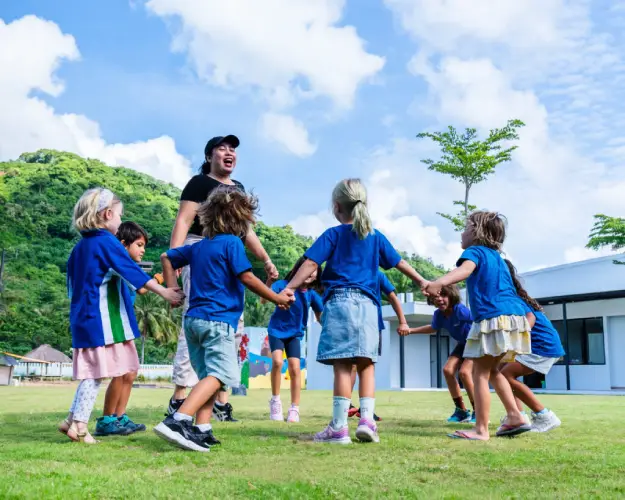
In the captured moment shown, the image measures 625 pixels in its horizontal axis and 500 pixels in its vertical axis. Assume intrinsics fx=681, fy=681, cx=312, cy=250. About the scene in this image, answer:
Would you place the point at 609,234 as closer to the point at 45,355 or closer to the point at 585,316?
the point at 585,316

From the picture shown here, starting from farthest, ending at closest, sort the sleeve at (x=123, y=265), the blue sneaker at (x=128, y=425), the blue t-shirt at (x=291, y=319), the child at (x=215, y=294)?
the blue t-shirt at (x=291, y=319), the blue sneaker at (x=128, y=425), the sleeve at (x=123, y=265), the child at (x=215, y=294)

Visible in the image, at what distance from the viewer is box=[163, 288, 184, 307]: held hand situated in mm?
3914

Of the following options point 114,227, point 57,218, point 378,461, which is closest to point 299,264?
point 114,227

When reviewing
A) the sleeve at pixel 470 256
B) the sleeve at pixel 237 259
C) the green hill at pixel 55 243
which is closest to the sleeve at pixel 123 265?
the sleeve at pixel 237 259

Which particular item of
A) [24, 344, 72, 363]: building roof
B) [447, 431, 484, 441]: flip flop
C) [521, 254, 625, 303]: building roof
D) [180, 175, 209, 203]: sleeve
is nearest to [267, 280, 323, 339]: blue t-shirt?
[180, 175, 209, 203]: sleeve

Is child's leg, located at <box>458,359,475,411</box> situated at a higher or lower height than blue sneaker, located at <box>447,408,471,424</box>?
higher

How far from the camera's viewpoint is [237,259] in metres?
4.04

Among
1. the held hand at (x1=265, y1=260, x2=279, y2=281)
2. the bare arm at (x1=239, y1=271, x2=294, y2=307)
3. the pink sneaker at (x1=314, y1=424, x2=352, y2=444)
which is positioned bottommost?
the pink sneaker at (x1=314, y1=424, x2=352, y2=444)

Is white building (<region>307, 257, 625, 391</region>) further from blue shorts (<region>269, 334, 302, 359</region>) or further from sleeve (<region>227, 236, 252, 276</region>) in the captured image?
sleeve (<region>227, 236, 252, 276</region>)

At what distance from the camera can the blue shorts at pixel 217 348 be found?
154 inches

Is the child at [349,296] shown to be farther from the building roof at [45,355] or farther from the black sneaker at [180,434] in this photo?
the building roof at [45,355]

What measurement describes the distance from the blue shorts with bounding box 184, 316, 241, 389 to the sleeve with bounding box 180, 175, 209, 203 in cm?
143

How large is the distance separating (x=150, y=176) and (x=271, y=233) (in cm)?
2135

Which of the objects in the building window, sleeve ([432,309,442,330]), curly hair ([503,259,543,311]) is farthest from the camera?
the building window
